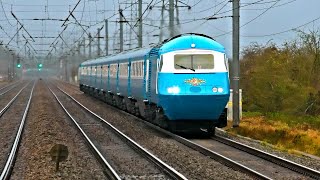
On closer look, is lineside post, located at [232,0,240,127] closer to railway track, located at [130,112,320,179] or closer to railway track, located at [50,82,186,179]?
railway track, located at [130,112,320,179]

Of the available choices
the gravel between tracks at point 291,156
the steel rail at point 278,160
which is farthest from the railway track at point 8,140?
the gravel between tracks at point 291,156

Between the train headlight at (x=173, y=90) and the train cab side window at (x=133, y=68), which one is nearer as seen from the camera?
the train headlight at (x=173, y=90)

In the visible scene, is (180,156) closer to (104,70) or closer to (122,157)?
(122,157)

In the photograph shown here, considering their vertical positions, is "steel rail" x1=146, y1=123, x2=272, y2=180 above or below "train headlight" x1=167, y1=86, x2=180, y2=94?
below

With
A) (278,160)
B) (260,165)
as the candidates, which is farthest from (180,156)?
(278,160)

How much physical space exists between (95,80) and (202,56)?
83.7 ft

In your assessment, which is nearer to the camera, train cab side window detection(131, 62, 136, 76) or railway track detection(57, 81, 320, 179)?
railway track detection(57, 81, 320, 179)

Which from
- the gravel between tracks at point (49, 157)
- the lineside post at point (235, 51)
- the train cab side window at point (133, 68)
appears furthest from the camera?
the train cab side window at point (133, 68)

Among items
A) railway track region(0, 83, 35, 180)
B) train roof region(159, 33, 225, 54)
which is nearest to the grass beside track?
train roof region(159, 33, 225, 54)

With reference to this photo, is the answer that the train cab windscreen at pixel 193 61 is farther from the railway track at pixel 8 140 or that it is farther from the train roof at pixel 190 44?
the railway track at pixel 8 140

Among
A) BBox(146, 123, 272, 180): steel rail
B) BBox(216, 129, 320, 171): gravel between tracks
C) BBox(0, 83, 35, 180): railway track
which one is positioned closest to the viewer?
BBox(146, 123, 272, 180): steel rail

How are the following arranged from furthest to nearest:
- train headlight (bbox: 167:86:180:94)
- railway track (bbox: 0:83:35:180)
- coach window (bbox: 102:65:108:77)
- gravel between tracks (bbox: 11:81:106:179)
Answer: coach window (bbox: 102:65:108:77), train headlight (bbox: 167:86:180:94), railway track (bbox: 0:83:35:180), gravel between tracks (bbox: 11:81:106:179)

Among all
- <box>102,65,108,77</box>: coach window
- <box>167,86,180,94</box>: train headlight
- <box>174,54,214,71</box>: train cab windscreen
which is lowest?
<box>167,86,180,94</box>: train headlight

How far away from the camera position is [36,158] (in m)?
13.6
